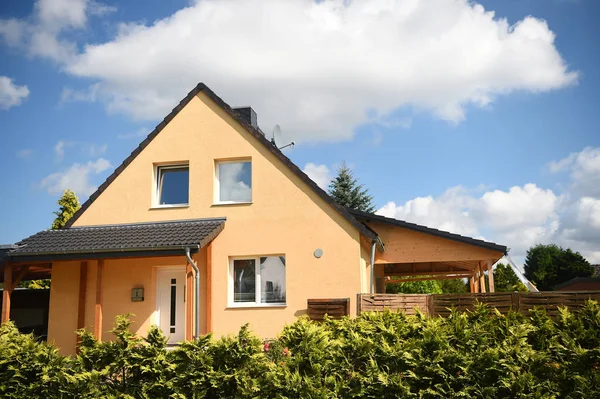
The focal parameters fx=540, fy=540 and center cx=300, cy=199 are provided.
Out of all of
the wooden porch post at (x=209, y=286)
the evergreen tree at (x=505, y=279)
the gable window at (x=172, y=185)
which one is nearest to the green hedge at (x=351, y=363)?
the wooden porch post at (x=209, y=286)

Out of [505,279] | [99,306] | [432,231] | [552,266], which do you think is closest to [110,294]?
[99,306]

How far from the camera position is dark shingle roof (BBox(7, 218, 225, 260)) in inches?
496

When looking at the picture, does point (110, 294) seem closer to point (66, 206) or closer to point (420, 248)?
point (420, 248)

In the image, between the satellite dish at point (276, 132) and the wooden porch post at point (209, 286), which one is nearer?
the wooden porch post at point (209, 286)

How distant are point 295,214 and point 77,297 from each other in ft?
20.6

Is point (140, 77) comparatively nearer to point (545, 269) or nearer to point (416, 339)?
point (416, 339)

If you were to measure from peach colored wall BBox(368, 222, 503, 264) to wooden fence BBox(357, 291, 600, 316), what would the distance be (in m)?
2.37

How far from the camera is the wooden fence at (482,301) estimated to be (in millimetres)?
11047

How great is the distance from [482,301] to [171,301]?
7823 millimetres

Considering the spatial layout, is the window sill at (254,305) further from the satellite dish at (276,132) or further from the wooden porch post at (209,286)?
the satellite dish at (276,132)

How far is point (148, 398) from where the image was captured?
6207 millimetres

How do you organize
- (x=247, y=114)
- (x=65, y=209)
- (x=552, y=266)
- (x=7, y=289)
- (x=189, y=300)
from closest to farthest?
(x=7, y=289) → (x=189, y=300) → (x=247, y=114) → (x=65, y=209) → (x=552, y=266)

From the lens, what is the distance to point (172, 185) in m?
15.4

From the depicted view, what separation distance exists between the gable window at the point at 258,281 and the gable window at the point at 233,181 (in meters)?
1.74
